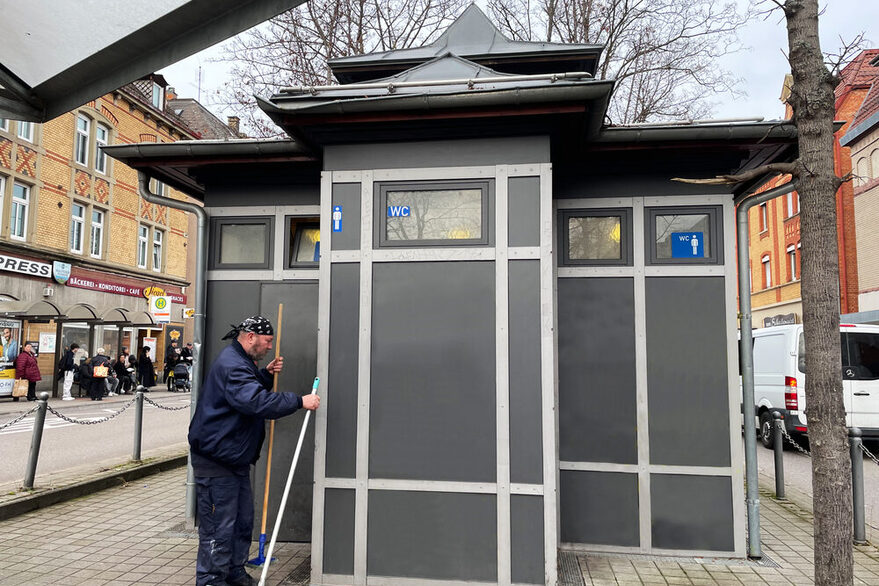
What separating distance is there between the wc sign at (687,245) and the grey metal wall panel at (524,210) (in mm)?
1579

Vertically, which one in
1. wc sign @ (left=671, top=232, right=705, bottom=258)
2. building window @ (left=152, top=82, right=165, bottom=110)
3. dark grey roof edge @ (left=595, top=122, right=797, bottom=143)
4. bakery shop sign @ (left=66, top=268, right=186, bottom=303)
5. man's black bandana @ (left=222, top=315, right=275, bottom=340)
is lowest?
man's black bandana @ (left=222, top=315, right=275, bottom=340)

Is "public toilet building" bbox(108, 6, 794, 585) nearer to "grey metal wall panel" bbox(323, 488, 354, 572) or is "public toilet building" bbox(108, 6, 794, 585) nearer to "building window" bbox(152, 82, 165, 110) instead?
"grey metal wall panel" bbox(323, 488, 354, 572)

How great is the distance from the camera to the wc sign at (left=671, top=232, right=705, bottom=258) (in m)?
5.56

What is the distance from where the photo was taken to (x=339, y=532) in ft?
15.8

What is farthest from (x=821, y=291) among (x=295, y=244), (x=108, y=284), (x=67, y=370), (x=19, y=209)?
(x=108, y=284)

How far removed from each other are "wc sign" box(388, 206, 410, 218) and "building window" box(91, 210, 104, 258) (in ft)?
82.9

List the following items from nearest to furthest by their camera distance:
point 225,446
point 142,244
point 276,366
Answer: point 225,446 < point 276,366 < point 142,244

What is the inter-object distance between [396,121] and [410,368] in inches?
72.0

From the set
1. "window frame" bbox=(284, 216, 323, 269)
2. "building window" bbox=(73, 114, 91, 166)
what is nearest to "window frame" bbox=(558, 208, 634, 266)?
"window frame" bbox=(284, 216, 323, 269)

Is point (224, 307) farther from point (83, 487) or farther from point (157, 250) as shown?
point (157, 250)

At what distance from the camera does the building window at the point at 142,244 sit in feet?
96.1

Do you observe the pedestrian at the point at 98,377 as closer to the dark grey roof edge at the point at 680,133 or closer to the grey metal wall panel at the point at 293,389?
the grey metal wall panel at the point at 293,389

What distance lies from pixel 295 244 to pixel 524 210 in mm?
2394

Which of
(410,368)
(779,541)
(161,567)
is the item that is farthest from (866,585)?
(161,567)
